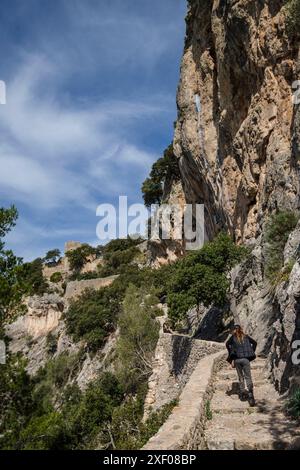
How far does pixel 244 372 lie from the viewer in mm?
8094

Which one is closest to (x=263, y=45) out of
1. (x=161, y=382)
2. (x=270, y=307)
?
(x=270, y=307)

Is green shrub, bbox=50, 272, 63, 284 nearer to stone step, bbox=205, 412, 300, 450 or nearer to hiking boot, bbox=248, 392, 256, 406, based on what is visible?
hiking boot, bbox=248, 392, 256, 406

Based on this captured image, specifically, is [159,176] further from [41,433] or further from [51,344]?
[41,433]

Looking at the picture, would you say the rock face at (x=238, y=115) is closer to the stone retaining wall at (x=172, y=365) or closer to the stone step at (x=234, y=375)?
the stone retaining wall at (x=172, y=365)

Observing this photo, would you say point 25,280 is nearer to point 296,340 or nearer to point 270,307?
point 296,340

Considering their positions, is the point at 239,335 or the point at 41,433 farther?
the point at 41,433

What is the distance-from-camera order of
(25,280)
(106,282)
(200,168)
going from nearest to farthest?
1. (25,280)
2. (200,168)
3. (106,282)

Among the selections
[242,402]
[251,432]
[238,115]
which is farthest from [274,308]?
[238,115]

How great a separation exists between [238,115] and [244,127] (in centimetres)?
183

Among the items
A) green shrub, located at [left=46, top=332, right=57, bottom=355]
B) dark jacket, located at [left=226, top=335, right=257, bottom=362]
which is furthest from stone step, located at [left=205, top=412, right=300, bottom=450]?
green shrub, located at [left=46, top=332, right=57, bottom=355]

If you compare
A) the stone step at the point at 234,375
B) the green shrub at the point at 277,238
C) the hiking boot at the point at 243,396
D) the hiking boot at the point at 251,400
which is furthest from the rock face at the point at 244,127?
the hiking boot at the point at 251,400

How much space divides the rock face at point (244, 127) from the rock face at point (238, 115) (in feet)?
0.20
